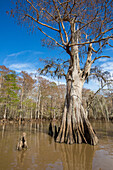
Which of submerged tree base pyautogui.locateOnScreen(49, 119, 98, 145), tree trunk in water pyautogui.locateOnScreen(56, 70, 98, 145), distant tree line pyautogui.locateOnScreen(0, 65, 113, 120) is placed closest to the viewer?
submerged tree base pyautogui.locateOnScreen(49, 119, 98, 145)

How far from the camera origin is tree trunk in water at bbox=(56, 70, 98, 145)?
19.7 feet

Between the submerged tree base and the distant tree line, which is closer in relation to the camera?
Answer: the submerged tree base

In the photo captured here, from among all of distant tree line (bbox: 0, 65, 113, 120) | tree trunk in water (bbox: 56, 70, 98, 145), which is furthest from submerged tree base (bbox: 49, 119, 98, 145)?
distant tree line (bbox: 0, 65, 113, 120)

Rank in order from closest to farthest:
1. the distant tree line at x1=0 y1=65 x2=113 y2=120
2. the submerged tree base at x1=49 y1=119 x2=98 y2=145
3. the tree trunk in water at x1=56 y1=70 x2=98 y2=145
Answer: the submerged tree base at x1=49 y1=119 x2=98 y2=145
the tree trunk in water at x1=56 y1=70 x2=98 y2=145
the distant tree line at x1=0 y1=65 x2=113 y2=120

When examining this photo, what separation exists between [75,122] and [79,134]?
24.9 inches

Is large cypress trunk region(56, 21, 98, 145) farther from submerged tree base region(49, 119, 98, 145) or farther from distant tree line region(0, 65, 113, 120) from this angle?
distant tree line region(0, 65, 113, 120)

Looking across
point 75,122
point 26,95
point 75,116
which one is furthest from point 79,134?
point 26,95

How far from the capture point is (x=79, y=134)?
6.08m

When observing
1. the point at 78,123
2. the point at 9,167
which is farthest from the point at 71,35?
the point at 9,167

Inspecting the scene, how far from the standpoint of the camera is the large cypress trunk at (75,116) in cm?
604

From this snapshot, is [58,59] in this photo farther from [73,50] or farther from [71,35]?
[71,35]

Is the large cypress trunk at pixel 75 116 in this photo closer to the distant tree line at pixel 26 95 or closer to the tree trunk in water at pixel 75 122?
the tree trunk in water at pixel 75 122

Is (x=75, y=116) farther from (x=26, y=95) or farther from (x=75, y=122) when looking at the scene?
(x=26, y=95)

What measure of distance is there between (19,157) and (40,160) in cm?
77
